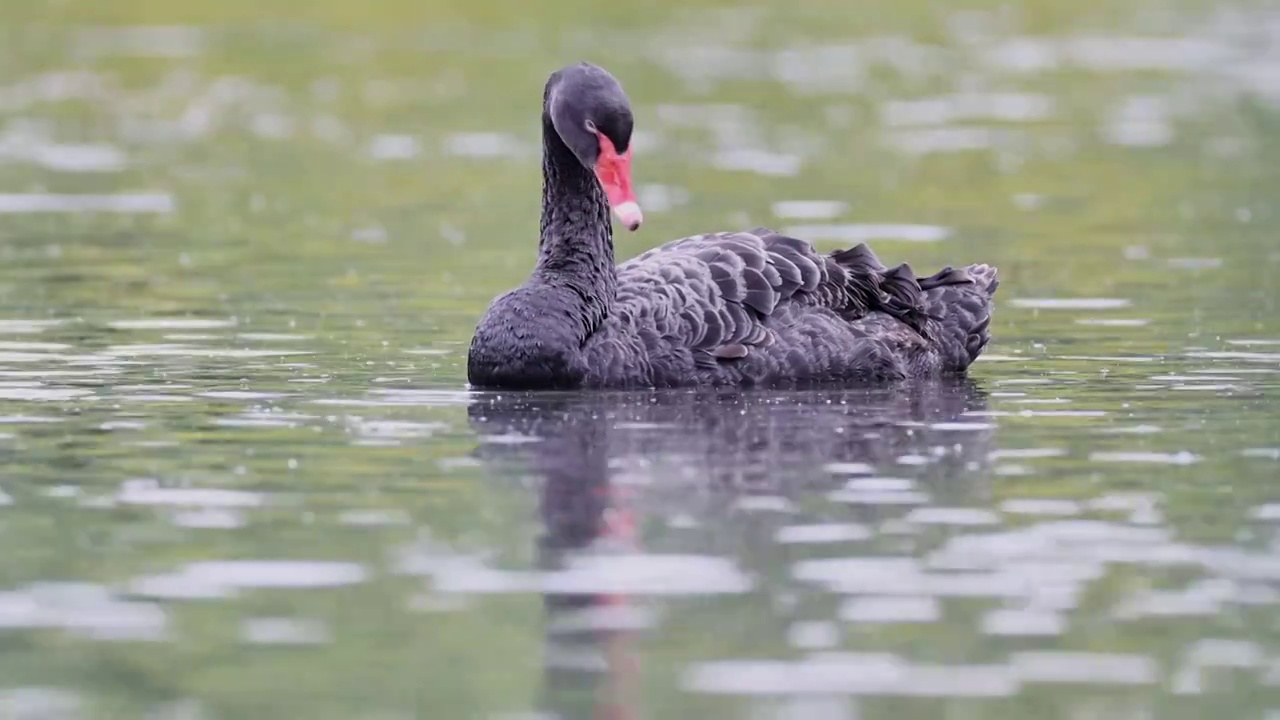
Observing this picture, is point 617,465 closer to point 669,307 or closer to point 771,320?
point 669,307

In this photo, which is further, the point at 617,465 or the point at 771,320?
the point at 771,320

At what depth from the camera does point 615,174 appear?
34.5 feet

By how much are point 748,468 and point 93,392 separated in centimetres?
349

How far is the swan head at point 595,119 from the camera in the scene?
417 inches

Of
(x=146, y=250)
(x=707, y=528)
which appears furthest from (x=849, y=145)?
(x=707, y=528)

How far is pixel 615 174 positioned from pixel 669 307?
28.8 inches

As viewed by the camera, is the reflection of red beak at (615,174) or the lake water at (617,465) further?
the reflection of red beak at (615,174)

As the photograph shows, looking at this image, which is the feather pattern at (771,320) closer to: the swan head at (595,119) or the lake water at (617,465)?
the lake water at (617,465)

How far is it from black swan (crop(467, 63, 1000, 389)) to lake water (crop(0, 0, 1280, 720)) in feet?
0.77

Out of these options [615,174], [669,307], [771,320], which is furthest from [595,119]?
[771,320]

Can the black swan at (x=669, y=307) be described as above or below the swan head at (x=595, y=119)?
below

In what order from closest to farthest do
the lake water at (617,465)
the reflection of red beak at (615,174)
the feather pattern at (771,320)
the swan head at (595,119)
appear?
1. the lake water at (617,465)
2. the reflection of red beak at (615,174)
3. the swan head at (595,119)
4. the feather pattern at (771,320)

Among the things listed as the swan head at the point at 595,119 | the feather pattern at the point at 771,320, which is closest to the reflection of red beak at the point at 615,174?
the swan head at the point at 595,119

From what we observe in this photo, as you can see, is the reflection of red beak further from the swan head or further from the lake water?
the lake water
